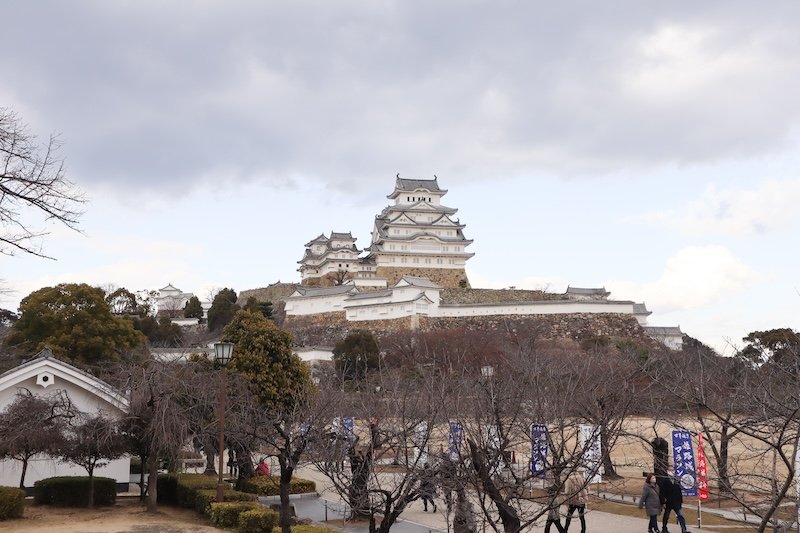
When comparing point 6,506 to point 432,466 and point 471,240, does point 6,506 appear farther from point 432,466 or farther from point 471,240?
point 471,240

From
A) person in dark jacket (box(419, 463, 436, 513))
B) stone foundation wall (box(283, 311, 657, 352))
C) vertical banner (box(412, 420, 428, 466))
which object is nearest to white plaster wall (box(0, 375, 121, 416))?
vertical banner (box(412, 420, 428, 466))

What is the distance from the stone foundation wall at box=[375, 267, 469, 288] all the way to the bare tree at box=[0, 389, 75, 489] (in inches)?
2087

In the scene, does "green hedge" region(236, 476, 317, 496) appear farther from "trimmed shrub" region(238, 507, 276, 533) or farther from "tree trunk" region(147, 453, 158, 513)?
"trimmed shrub" region(238, 507, 276, 533)

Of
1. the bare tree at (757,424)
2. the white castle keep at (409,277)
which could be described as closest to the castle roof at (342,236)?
the white castle keep at (409,277)

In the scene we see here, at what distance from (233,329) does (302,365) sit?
88.3 inches

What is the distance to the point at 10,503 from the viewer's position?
46.8 ft

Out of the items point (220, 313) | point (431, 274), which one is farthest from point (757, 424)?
point (431, 274)

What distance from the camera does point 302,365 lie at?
73.2ft

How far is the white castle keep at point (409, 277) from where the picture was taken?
2211 inches

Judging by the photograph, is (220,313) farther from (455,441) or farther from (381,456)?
(455,441)

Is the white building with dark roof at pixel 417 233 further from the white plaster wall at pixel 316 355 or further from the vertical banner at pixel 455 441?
the vertical banner at pixel 455 441

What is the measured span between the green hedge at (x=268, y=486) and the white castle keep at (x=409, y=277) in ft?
119

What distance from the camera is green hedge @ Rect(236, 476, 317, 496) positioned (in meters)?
17.9

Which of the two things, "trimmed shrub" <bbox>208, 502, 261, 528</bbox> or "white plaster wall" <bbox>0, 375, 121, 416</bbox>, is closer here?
"trimmed shrub" <bbox>208, 502, 261, 528</bbox>
